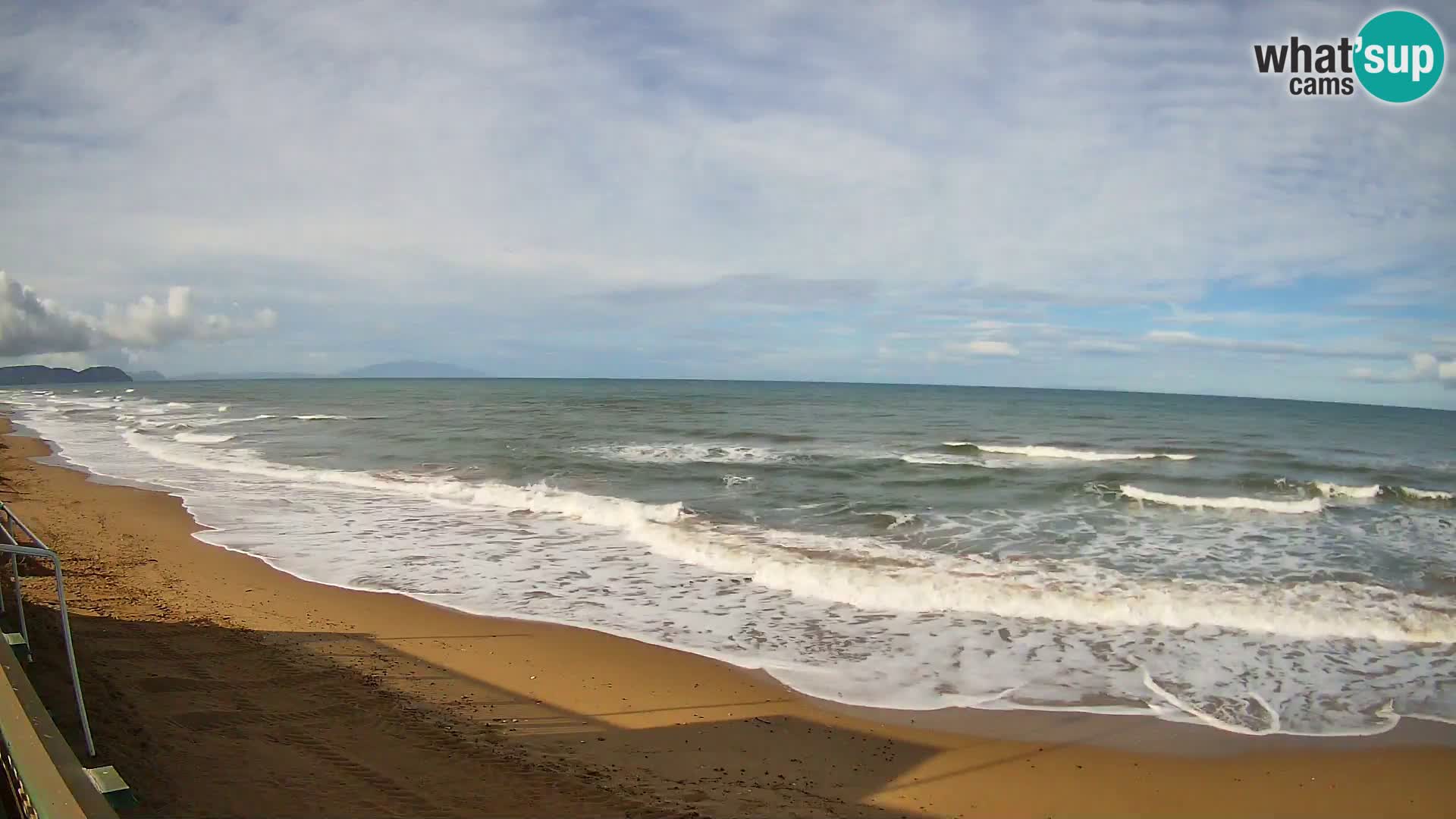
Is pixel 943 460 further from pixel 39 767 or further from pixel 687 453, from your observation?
pixel 39 767

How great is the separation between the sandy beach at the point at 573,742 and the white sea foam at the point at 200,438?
2346 centimetres

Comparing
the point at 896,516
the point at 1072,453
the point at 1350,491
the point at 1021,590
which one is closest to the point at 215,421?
the point at 896,516

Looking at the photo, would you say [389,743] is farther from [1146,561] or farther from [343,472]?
[343,472]

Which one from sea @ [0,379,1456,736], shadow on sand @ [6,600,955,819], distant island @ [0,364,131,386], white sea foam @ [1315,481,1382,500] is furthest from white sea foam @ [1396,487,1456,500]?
distant island @ [0,364,131,386]

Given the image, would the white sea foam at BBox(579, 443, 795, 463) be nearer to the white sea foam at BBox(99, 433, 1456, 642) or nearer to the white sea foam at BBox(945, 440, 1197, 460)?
the white sea foam at BBox(945, 440, 1197, 460)

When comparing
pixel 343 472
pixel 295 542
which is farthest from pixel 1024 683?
pixel 343 472

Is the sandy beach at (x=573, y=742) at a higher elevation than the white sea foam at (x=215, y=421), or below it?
below

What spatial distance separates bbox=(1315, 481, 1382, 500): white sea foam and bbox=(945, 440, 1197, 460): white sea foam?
6.18 m

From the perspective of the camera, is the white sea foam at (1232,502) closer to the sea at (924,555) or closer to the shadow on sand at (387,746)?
the sea at (924,555)

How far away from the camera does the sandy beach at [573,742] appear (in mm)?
4852

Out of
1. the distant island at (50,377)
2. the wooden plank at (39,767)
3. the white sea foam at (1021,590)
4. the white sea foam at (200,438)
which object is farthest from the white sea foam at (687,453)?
the distant island at (50,377)

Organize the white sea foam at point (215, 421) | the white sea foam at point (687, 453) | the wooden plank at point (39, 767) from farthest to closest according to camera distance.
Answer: the white sea foam at point (215, 421) < the white sea foam at point (687, 453) < the wooden plank at point (39, 767)

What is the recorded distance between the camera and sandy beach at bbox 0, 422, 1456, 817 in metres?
4.85

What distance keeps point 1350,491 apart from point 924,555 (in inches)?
614
